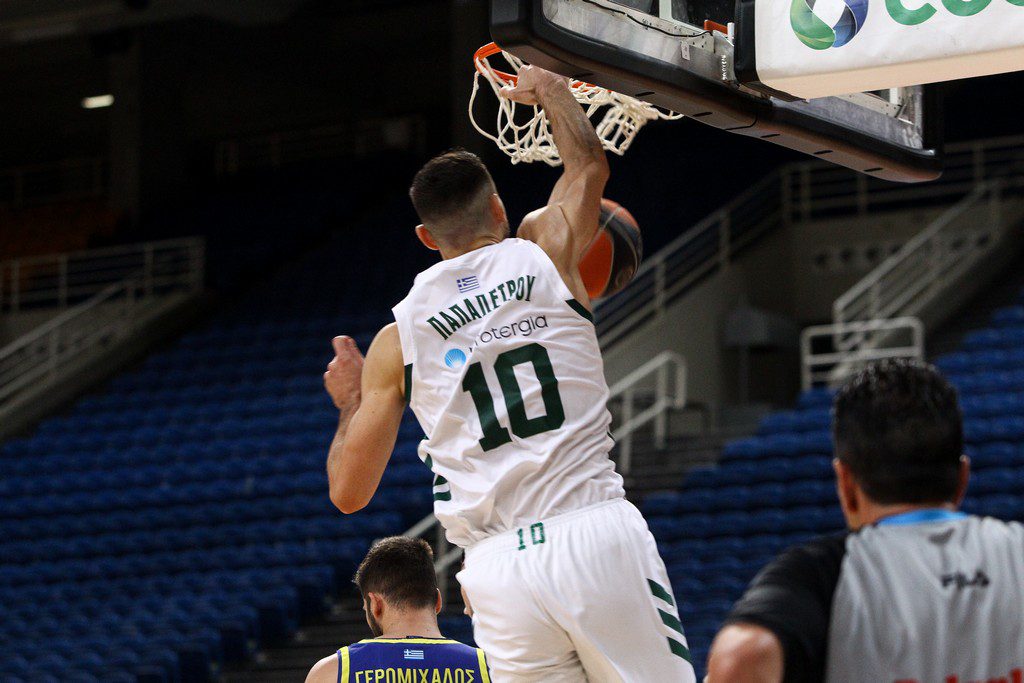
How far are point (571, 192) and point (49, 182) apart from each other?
2073cm

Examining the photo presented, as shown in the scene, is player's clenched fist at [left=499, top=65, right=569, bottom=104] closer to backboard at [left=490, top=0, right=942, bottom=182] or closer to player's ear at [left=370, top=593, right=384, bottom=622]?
backboard at [left=490, top=0, right=942, bottom=182]

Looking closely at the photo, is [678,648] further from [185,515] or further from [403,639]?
[185,515]

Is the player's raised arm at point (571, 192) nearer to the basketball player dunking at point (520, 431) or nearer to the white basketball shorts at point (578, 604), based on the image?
the basketball player dunking at point (520, 431)

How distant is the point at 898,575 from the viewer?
2146 millimetres

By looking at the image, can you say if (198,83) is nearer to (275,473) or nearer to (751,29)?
(275,473)

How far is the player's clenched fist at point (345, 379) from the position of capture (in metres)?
3.55

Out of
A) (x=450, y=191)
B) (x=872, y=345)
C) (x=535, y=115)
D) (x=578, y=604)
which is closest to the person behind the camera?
(x=578, y=604)

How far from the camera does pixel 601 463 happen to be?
11.1ft

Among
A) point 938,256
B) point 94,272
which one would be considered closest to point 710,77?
point 938,256

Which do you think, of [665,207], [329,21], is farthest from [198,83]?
[665,207]

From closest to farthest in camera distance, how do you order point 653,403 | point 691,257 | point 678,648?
point 678,648, point 653,403, point 691,257

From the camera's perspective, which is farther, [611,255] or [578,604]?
[611,255]

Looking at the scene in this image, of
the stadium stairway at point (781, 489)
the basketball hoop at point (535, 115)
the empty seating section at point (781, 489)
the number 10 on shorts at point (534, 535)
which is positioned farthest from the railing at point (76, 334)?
the number 10 on shorts at point (534, 535)

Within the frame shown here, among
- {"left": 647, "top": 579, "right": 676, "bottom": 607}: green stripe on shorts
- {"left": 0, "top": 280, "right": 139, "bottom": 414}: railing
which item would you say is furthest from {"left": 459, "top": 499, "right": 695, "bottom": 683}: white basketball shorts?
{"left": 0, "top": 280, "right": 139, "bottom": 414}: railing
